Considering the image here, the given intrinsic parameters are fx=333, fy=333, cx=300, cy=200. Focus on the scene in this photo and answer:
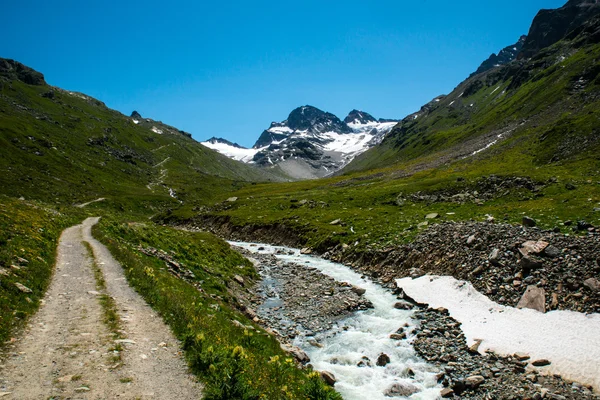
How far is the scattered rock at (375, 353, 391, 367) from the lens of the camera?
18875mm

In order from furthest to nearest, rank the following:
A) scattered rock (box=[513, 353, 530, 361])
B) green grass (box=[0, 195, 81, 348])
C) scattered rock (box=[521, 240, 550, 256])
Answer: scattered rock (box=[521, 240, 550, 256]) < scattered rock (box=[513, 353, 530, 361]) < green grass (box=[0, 195, 81, 348])

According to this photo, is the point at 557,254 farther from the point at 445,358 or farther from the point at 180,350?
the point at 180,350

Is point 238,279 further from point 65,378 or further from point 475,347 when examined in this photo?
point 65,378

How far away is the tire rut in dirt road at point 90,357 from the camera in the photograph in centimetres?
923

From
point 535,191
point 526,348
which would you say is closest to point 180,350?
point 526,348

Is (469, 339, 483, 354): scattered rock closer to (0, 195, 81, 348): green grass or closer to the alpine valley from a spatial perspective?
the alpine valley

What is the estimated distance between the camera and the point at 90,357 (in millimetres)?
11016

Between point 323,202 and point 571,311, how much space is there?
6615 cm

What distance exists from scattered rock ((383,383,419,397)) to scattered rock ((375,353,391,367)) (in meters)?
2.20

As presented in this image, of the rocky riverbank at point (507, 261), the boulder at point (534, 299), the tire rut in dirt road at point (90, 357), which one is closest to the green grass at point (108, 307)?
the tire rut in dirt road at point (90, 357)

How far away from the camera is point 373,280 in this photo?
119 ft

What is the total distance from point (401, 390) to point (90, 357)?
1360 cm

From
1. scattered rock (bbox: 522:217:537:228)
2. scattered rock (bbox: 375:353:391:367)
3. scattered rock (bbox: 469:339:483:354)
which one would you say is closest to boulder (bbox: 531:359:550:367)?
scattered rock (bbox: 469:339:483:354)

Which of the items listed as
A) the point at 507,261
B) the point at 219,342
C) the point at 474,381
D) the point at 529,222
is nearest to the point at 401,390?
the point at 474,381
